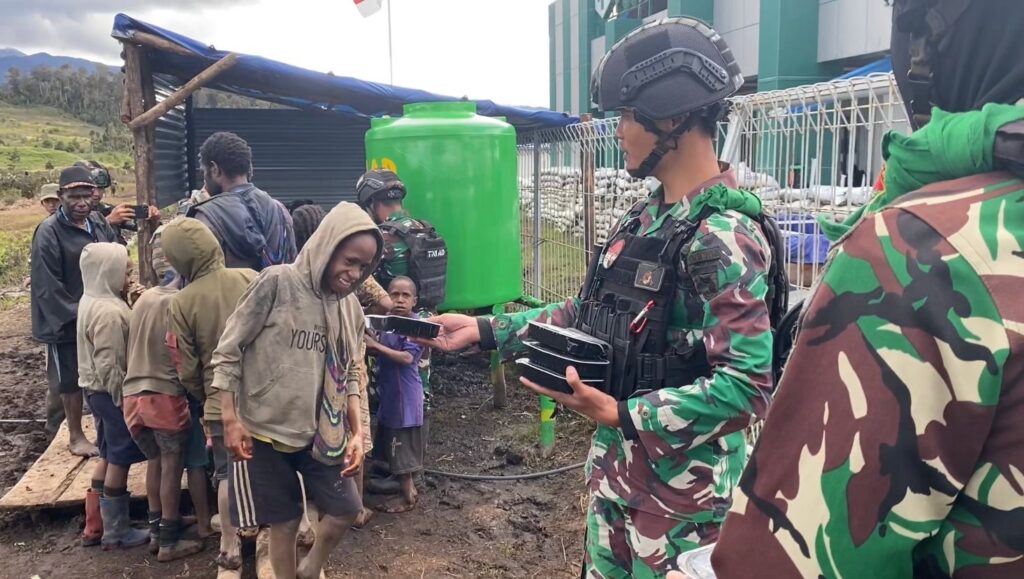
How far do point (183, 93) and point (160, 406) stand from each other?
8.19ft

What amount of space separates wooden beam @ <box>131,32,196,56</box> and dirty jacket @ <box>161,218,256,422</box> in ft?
7.32

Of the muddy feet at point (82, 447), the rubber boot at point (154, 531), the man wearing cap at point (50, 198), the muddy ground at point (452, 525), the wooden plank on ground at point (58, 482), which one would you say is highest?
the man wearing cap at point (50, 198)

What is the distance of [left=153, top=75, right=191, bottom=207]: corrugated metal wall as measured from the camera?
6.16 m

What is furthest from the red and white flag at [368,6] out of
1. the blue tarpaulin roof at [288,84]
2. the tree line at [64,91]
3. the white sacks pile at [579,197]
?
the tree line at [64,91]

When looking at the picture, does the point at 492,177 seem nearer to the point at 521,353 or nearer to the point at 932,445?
the point at 521,353

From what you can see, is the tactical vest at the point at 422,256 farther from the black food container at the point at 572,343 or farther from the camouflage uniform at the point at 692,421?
the black food container at the point at 572,343

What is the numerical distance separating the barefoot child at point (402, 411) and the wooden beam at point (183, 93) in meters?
2.24

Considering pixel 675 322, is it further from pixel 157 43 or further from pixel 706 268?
pixel 157 43

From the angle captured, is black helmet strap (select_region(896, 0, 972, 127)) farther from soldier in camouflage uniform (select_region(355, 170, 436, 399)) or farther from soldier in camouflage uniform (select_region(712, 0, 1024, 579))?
soldier in camouflage uniform (select_region(355, 170, 436, 399))

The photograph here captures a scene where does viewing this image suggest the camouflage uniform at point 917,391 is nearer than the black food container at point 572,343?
Yes

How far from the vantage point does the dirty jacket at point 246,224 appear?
13.5ft

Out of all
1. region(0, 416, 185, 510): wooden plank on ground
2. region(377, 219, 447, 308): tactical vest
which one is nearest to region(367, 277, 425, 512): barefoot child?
region(377, 219, 447, 308): tactical vest

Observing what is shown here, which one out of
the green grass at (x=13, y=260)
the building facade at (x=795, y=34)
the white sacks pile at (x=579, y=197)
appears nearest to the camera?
the white sacks pile at (x=579, y=197)

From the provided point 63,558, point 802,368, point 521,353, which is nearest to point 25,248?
point 63,558
